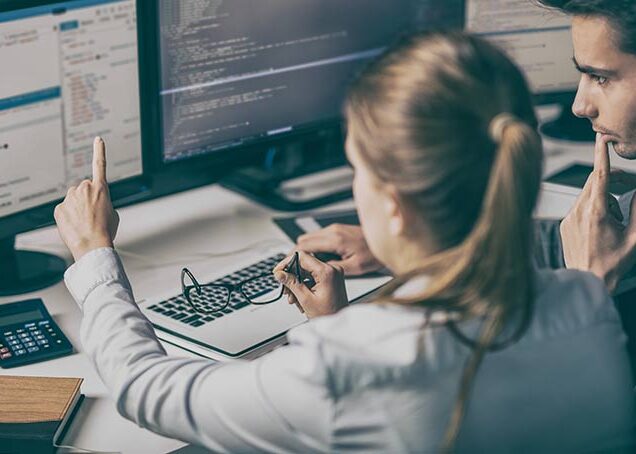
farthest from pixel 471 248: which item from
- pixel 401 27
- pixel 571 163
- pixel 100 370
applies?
pixel 571 163

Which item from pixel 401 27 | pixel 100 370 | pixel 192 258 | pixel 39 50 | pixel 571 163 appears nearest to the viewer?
pixel 100 370

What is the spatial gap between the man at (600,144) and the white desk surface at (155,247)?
0.15m

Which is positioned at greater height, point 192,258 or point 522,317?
point 522,317

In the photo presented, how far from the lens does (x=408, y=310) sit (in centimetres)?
105

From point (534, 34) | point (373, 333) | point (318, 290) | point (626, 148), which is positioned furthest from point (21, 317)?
point (534, 34)

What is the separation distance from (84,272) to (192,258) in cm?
53

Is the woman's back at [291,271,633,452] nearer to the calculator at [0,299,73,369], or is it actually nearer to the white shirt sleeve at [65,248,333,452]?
the white shirt sleeve at [65,248,333,452]

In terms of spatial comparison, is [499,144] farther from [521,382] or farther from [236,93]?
[236,93]

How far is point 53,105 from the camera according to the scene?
168 centimetres

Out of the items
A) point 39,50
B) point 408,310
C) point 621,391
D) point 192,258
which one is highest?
point 39,50

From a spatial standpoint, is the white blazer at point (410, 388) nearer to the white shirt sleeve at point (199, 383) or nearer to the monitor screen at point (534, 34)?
the white shirt sleeve at point (199, 383)

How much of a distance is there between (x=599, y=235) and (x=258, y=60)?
68 cm

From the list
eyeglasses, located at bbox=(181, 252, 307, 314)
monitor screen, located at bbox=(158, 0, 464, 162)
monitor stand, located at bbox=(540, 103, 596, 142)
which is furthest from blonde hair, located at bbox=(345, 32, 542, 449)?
monitor stand, located at bbox=(540, 103, 596, 142)

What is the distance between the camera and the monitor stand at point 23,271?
1717mm
